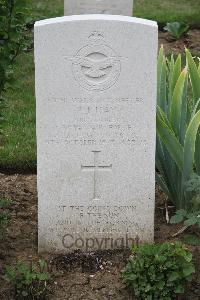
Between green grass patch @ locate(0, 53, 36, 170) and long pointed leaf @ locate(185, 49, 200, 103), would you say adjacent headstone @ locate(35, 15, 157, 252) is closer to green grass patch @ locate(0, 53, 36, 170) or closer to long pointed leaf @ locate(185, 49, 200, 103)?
long pointed leaf @ locate(185, 49, 200, 103)

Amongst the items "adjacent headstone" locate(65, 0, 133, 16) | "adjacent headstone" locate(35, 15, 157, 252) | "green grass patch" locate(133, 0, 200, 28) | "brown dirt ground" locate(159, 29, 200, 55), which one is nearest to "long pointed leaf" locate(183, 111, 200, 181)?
"adjacent headstone" locate(35, 15, 157, 252)

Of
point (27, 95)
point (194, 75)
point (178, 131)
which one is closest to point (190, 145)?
point (178, 131)

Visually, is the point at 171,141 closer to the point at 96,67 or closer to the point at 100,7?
the point at 96,67

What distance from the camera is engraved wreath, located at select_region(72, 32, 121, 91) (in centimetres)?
375

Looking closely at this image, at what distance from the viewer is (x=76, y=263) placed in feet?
13.1

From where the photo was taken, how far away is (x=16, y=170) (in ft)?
17.5

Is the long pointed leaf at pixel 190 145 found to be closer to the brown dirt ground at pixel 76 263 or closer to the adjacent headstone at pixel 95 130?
the adjacent headstone at pixel 95 130

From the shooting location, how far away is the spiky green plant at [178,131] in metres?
4.07

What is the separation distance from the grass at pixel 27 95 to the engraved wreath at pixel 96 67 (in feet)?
2.07

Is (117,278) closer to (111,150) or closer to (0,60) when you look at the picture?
(111,150)

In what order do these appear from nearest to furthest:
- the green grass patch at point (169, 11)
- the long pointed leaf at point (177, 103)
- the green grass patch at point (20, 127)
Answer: the long pointed leaf at point (177, 103), the green grass patch at point (20, 127), the green grass patch at point (169, 11)

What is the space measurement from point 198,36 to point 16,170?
13.8 ft

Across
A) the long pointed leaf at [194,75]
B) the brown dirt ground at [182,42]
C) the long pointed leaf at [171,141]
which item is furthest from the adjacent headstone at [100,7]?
the long pointed leaf at [171,141]

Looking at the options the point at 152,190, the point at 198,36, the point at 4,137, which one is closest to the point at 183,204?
the point at 152,190
